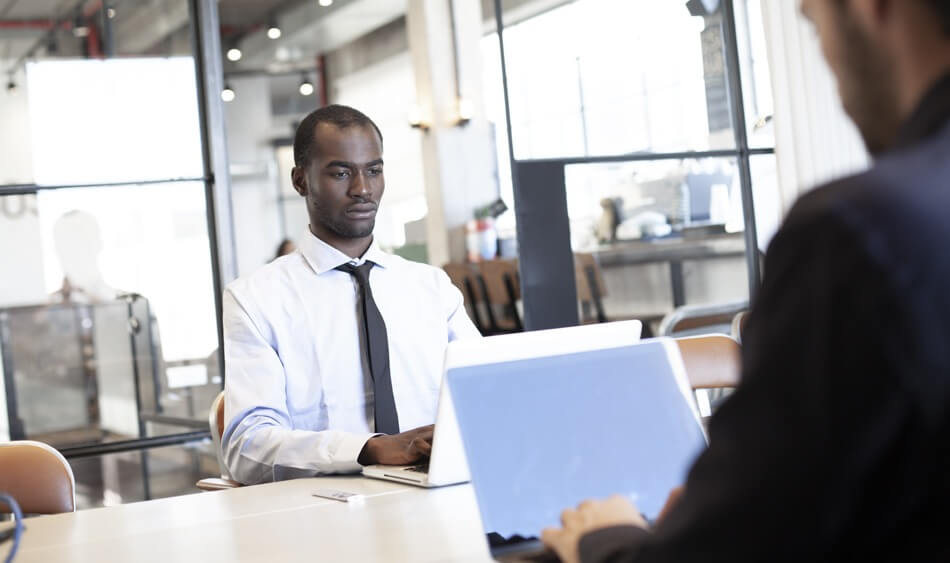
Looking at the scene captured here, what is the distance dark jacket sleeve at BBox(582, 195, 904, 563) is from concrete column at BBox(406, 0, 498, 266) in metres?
8.04

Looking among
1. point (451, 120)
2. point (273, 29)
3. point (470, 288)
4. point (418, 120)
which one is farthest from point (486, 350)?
point (273, 29)

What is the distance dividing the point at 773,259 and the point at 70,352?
4.31 metres

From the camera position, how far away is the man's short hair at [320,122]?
271cm

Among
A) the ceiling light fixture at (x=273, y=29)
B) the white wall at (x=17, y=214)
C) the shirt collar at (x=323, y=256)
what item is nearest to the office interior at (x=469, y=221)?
the white wall at (x=17, y=214)

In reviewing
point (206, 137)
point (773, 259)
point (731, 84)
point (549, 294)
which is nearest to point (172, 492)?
point (206, 137)

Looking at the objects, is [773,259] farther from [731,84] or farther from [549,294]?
[731,84]

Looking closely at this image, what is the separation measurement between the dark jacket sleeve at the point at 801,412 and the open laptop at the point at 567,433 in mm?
598

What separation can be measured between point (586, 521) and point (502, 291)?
6884mm

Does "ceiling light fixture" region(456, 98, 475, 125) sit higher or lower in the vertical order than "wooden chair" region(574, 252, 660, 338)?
higher

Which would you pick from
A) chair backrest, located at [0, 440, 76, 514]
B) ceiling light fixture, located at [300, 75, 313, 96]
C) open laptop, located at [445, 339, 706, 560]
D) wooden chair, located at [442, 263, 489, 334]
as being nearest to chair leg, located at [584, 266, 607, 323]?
wooden chair, located at [442, 263, 489, 334]

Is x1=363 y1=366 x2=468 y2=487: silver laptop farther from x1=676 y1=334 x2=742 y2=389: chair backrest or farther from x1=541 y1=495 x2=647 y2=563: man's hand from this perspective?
x1=676 y1=334 x2=742 y2=389: chair backrest

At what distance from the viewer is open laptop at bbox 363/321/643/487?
1.72m

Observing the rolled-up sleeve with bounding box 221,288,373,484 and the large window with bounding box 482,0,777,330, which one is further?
the large window with bounding box 482,0,777,330

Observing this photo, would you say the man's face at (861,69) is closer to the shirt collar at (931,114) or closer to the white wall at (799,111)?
the shirt collar at (931,114)
